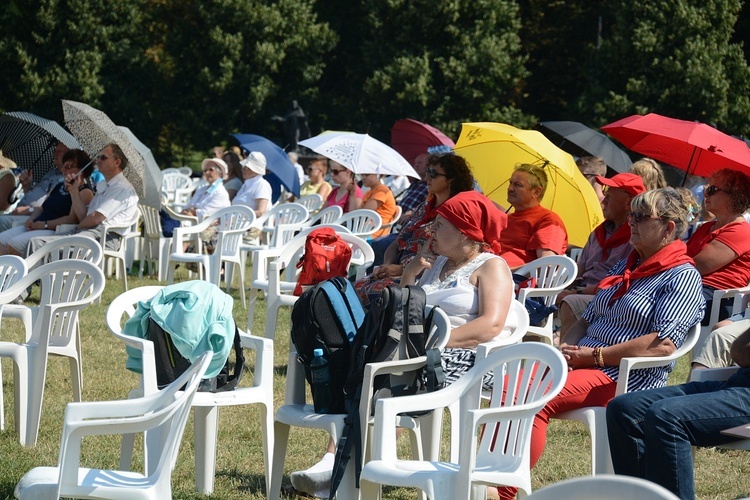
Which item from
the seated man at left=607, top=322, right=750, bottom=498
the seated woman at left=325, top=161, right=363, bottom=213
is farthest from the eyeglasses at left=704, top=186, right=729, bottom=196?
the seated woman at left=325, top=161, right=363, bottom=213

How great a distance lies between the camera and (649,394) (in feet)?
12.9

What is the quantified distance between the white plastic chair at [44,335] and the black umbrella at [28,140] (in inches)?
223

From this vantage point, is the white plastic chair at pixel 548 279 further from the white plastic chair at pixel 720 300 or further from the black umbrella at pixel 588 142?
the black umbrella at pixel 588 142

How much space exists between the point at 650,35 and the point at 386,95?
6.99 metres

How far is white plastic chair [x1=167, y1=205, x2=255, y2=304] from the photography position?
9.34 meters

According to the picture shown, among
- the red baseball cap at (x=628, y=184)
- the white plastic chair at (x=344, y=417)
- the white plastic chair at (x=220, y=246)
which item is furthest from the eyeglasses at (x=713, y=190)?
the white plastic chair at (x=220, y=246)

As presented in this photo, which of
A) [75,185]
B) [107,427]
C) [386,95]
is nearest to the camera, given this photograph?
[107,427]

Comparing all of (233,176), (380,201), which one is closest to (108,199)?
(380,201)

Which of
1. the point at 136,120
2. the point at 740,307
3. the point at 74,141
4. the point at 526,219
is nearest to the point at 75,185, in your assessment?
the point at 74,141

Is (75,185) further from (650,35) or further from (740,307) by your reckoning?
(650,35)

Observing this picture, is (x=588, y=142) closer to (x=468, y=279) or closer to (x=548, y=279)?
(x=548, y=279)

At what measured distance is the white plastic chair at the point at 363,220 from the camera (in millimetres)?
9594

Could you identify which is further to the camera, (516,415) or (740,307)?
(740,307)

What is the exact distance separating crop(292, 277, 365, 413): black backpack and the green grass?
0.81m
